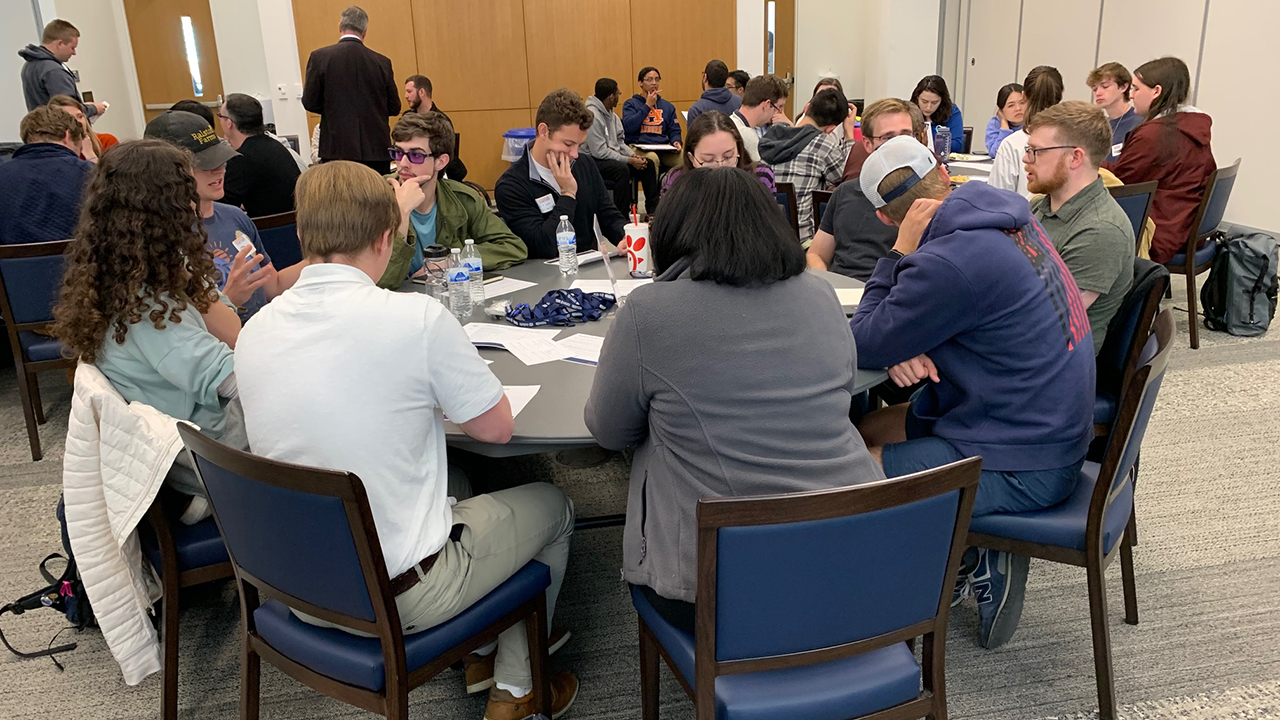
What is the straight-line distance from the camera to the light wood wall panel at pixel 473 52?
8.90 meters

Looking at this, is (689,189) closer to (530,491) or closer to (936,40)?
(530,491)

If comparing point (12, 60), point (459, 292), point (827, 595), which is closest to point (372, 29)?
point (12, 60)

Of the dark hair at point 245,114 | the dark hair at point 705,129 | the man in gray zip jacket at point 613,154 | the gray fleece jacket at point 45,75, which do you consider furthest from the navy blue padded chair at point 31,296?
the man in gray zip jacket at point 613,154

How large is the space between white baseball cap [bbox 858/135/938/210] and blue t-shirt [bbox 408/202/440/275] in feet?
5.13

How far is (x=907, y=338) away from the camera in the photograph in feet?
6.43

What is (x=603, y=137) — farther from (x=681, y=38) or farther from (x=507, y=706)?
(x=507, y=706)

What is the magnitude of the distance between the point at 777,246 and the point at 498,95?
8.27m

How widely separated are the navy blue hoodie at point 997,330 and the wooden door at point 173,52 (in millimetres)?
9564

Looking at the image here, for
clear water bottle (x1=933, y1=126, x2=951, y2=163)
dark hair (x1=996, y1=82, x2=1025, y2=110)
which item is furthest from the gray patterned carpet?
dark hair (x1=996, y1=82, x2=1025, y2=110)

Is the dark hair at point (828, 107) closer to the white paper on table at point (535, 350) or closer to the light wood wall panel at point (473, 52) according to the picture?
the white paper on table at point (535, 350)

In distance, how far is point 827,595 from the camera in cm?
131

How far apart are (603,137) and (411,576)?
240 inches

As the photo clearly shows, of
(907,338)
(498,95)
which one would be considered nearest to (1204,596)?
(907,338)

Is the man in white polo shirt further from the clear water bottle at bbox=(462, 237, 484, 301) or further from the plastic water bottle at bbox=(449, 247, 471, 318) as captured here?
the clear water bottle at bbox=(462, 237, 484, 301)
